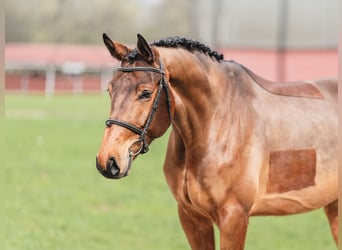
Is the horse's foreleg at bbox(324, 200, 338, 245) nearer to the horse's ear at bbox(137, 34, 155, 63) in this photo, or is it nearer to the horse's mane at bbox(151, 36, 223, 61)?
the horse's mane at bbox(151, 36, 223, 61)

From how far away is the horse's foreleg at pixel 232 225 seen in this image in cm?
308

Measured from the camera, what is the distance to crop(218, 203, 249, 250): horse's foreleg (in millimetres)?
3076

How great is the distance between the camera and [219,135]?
319 cm

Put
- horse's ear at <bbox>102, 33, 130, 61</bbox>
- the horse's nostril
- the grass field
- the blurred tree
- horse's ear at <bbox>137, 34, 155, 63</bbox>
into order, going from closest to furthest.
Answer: the horse's nostril → horse's ear at <bbox>137, 34, 155, 63</bbox> → horse's ear at <bbox>102, 33, 130, 61</bbox> → the grass field → the blurred tree

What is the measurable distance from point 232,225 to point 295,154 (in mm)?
594

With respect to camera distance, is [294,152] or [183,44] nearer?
[183,44]

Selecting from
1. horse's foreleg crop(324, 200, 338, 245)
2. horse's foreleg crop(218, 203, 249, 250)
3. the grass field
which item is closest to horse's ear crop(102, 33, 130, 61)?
horse's foreleg crop(218, 203, 249, 250)

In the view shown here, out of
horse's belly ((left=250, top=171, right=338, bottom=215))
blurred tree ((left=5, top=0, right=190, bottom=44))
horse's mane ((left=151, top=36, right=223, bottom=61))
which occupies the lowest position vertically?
horse's belly ((left=250, top=171, right=338, bottom=215))

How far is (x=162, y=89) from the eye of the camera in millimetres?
2881

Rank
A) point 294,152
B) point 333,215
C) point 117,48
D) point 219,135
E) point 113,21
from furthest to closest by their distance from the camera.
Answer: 1. point 113,21
2. point 333,215
3. point 294,152
4. point 219,135
5. point 117,48

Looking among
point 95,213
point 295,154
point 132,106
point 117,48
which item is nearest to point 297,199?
point 295,154

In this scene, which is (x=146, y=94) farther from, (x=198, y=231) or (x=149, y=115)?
(x=198, y=231)

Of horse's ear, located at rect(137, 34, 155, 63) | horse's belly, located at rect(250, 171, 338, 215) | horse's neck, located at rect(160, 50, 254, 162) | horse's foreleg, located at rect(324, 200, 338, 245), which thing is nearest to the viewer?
horse's ear, located at rect(137, 34, 155, 63)

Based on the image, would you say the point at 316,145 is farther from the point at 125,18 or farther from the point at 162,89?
the point at 125,18
